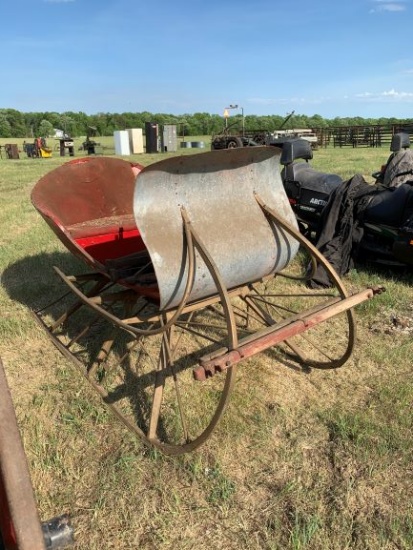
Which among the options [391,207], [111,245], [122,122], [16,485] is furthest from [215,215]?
[122,122]

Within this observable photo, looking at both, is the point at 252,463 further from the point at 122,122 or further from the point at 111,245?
the point at 122,122

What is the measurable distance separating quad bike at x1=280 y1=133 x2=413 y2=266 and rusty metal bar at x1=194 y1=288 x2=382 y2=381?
6.39 ft

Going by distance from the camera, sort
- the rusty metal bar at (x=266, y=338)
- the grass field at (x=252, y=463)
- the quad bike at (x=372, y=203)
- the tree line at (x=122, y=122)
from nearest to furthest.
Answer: the rusty metal bar at (x=266, y=338) < the grass field at (x=252, y=463) < the quad bike at (x=372, y=203) < the tree line at (x=122, y=122)

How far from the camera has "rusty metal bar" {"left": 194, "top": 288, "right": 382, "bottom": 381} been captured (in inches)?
74.2

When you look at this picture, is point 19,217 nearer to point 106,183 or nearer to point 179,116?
point 106,183

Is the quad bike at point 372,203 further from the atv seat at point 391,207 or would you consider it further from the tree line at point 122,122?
the tree line at point 122,122

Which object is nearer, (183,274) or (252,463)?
(183,274)

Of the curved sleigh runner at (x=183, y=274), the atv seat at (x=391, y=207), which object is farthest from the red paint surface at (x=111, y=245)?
the atv seat at (x=391, y=207)

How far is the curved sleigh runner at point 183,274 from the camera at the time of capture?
7.38ft

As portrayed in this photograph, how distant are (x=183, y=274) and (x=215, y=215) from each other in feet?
1.23

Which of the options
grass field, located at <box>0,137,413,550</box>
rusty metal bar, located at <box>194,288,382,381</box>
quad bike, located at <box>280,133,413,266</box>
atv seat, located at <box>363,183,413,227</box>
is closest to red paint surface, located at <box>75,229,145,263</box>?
grass field, located at <box>0,137,413,550</box>

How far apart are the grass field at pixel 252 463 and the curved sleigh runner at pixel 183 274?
0.15 m

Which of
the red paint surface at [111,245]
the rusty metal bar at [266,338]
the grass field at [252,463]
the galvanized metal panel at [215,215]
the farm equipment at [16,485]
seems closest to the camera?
the farm equipment at [16,485]

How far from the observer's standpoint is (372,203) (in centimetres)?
456
